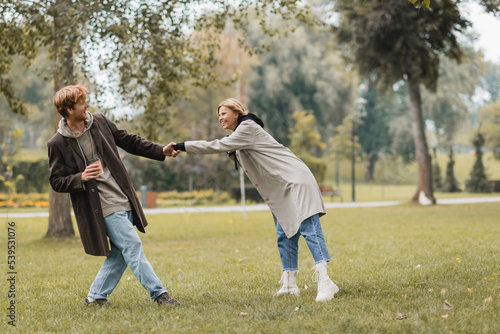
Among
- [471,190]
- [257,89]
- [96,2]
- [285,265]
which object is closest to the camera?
[285,265]

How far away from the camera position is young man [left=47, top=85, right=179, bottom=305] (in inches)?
190

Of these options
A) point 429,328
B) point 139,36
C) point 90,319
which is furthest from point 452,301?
point 139,36

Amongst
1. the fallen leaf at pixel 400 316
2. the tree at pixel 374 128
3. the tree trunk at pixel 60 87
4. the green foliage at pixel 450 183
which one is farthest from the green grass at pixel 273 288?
the tree at pixel 374 128

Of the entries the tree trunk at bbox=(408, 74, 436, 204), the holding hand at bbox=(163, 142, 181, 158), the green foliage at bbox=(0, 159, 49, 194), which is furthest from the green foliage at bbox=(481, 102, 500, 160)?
the holding hand at bbox=(163, 142, 181, 158)

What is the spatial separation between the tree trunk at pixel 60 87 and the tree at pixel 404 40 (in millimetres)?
11914

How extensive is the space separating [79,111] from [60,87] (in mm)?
7784

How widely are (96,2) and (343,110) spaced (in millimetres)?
37249

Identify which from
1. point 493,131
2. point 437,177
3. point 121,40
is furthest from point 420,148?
point 493,131

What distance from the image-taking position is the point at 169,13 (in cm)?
1162

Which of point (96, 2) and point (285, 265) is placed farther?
point (96, 2)

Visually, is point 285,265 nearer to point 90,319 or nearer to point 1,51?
point 90,319

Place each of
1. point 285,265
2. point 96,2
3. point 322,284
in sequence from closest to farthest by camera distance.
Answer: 1. point 322,284
2. point 285,265
3. point 96,2

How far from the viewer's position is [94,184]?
486 cm

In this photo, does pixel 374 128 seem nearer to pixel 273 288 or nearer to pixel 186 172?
pixel 186 172
